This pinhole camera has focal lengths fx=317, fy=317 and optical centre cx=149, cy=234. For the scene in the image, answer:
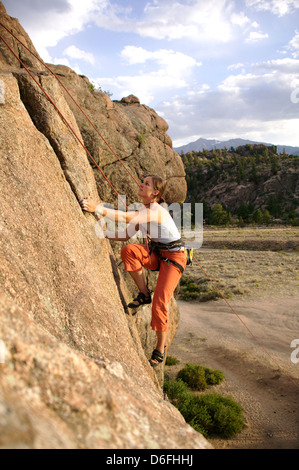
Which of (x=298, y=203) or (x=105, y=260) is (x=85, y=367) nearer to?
(x=105, y=260)

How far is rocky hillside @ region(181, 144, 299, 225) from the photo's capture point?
274 feet

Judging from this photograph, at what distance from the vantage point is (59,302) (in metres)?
3.69

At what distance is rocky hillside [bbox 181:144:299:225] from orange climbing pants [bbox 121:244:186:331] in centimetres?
6995

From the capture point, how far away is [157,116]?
36.8 feet

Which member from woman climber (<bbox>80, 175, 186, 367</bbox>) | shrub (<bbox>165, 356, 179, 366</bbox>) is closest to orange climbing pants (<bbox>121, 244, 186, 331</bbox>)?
woman climber (<bbox>80, 175, 186, 367</bbox>)

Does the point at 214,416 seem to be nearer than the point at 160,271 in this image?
No

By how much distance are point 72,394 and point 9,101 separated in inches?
159

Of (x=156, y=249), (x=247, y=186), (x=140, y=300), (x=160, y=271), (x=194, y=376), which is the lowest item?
(x=194, y=376)

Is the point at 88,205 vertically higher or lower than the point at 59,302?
higher

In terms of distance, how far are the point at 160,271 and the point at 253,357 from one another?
924 centimetres

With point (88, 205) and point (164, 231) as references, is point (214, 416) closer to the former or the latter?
point (164, 231)

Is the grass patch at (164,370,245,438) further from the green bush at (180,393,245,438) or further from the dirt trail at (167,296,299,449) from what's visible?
the dirt trail at (167,296,299,449)

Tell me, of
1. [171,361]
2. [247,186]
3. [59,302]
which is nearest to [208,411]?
[171,361]

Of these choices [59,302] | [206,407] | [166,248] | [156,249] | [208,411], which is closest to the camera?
[59,302]
